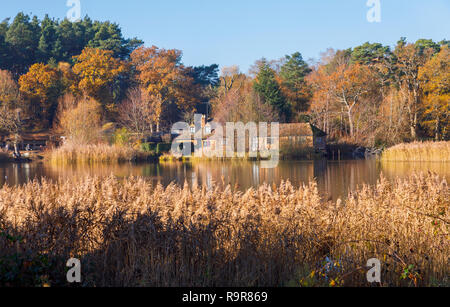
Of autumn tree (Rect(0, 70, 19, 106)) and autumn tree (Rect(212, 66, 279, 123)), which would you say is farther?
autumn tree (Rect(0, 70, 19, 106))

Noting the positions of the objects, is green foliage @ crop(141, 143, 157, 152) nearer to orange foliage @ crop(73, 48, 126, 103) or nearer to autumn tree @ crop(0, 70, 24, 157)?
autumn tree @ crop(0, 70, 24, 157)

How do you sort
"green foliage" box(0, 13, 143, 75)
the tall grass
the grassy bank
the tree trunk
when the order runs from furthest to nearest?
"green foliage" box(0, 13, 143, 75)
the tree trunk
the grassy bank
the tall grass

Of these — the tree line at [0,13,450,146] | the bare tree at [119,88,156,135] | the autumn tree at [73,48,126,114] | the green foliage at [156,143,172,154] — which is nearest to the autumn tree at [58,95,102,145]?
the tree line at [0,13,450,146]

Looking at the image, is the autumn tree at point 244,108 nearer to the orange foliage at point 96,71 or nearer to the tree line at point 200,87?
the tree line at point 200,87

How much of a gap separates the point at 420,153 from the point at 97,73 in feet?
127

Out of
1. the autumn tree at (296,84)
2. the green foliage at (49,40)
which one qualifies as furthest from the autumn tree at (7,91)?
the autumn tree at (296,84)

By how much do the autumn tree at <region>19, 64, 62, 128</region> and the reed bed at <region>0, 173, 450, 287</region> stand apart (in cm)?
4972

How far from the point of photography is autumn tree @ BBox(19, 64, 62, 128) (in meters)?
54.0

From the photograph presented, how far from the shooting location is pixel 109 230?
Result: 21.2 ft

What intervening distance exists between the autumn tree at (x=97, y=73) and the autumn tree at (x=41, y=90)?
2.66m

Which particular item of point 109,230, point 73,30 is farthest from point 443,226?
point 73,30

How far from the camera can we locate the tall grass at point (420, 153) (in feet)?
108

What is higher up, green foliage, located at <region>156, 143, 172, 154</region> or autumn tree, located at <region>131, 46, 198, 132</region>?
autumn tree, located at <region>131, 46, 198, 132</region>

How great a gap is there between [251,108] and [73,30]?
1330 inches
